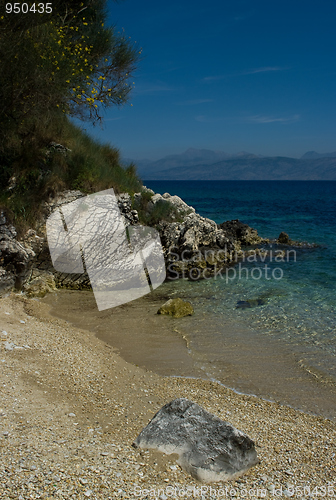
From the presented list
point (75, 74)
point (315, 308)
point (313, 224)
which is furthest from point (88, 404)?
point (313, 224)

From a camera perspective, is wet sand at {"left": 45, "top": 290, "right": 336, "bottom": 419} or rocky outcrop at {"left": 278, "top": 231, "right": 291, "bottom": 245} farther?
rocky outcrop at {"left": 278, "top": 231, "right": 291, "bottom": 245}

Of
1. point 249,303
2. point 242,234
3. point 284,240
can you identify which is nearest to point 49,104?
point 249,303

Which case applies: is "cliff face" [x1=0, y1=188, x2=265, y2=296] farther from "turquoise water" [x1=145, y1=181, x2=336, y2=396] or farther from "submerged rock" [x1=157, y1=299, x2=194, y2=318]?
"submerged rock" [x1=157, y1=299, x2=194, y2=318]

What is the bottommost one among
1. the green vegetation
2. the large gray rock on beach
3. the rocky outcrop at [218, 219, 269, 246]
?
the large gray rock on beach

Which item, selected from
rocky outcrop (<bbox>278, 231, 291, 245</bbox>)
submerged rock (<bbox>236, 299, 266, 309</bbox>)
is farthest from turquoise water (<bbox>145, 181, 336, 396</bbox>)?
rocky outcrop (<bbox>278, 231, 291, 245</bbox>)

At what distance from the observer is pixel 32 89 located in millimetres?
12867

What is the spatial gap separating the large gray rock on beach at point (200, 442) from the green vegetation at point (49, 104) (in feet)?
31.5

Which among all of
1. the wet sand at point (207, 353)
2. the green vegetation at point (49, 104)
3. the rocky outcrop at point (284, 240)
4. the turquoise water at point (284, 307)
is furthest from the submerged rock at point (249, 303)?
the rocky outcrop at point (284, 240)

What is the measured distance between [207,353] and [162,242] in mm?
8930

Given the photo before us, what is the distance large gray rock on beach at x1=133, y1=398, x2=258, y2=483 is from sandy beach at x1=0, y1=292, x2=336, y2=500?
0.39 ft

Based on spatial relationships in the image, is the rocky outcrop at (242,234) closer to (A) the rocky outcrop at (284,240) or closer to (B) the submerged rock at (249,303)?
(A) the rocky outcrop at (284,240)

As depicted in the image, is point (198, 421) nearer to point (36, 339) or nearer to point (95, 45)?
point (36, 339)

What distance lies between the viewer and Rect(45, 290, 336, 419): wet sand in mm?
7188

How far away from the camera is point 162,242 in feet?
56.1
